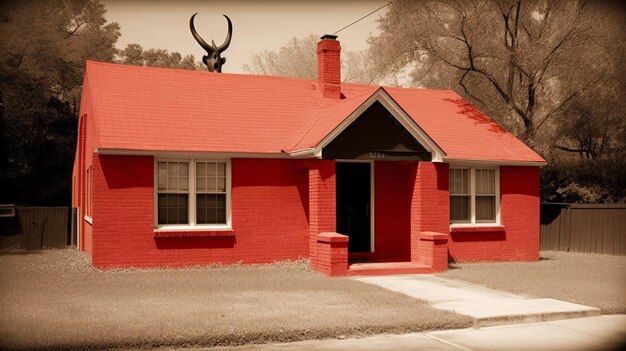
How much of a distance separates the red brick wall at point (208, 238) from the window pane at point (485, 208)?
526 cm

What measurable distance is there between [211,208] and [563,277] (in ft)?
28.6

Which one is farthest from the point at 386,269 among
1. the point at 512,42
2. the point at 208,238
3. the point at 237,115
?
the point at 512,42

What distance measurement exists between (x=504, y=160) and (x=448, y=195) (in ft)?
7.44

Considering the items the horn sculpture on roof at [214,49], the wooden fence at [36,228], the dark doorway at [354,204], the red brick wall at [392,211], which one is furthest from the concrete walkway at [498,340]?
the horn sculpture on roof at [214,49]

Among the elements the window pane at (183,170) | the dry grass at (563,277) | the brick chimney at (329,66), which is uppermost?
the brick chimney at (329,66)

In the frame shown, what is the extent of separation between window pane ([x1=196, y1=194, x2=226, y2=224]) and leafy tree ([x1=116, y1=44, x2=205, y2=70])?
123 feet

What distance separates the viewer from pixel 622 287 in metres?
14.0

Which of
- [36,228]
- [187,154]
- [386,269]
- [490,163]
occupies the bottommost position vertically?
[386,269]

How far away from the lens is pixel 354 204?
18109mm

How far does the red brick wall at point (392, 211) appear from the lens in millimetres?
18094

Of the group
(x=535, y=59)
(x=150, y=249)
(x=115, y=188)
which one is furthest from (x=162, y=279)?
(x=535, y=59)

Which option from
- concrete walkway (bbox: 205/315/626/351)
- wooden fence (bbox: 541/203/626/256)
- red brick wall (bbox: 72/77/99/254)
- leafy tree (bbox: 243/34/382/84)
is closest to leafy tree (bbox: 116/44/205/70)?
leafy tree (bbox: 243/34/382/84)

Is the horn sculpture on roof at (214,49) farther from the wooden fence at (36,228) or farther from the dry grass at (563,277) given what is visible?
the dry grass at (563,277)

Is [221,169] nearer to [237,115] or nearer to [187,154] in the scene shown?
[187,154]
